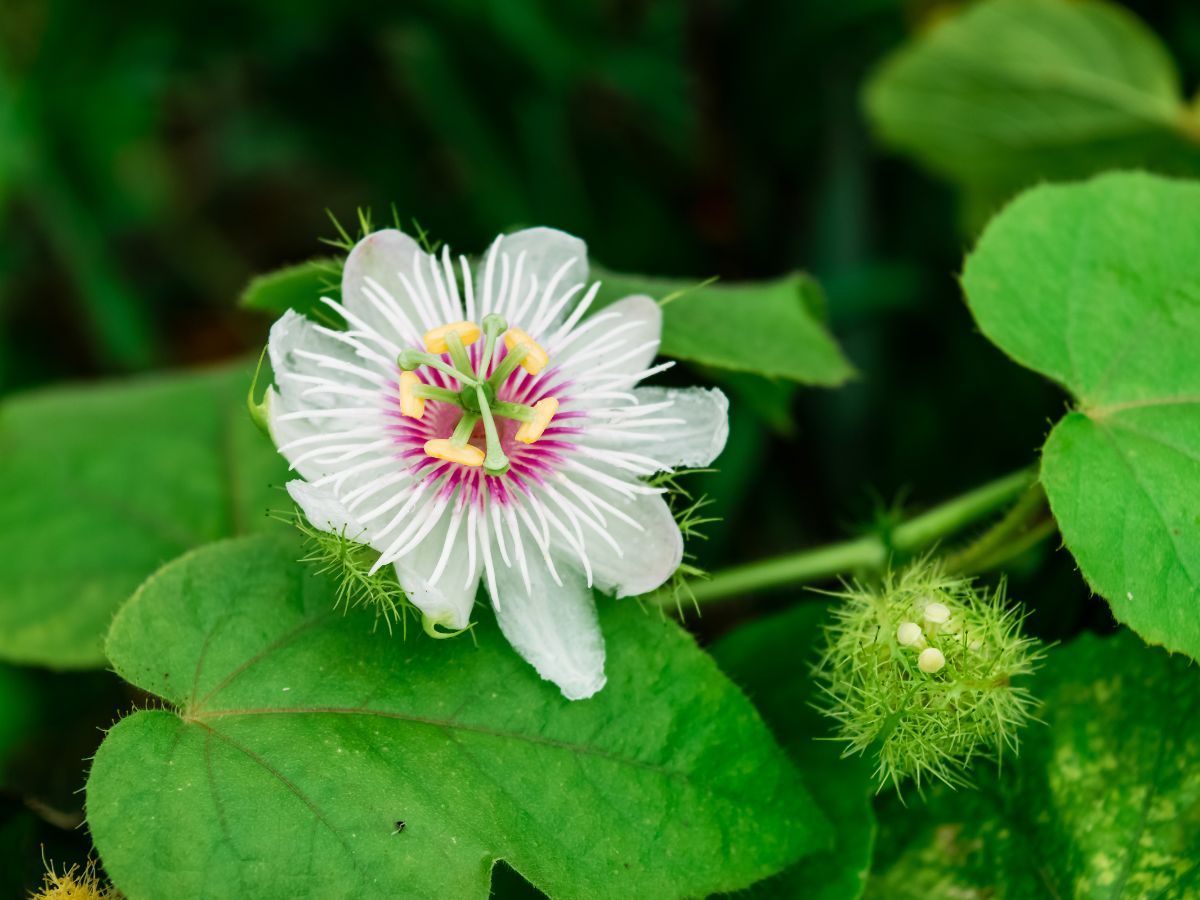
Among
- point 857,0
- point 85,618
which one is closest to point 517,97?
point 857,0

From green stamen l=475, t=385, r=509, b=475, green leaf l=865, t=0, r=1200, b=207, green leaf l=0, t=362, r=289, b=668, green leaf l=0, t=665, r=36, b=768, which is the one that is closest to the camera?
green stamen l=475, t=385, r=509, b=475

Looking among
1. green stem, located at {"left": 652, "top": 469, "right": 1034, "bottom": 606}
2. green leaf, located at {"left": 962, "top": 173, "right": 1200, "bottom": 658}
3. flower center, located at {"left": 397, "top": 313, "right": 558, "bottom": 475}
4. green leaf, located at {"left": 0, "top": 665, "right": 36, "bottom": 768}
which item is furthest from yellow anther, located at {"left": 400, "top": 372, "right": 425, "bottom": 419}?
green leaf, located at {"left": 0, "top": 665, "right": 36, "bottom": 768}

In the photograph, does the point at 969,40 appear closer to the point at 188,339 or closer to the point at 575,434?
the point at 575,434

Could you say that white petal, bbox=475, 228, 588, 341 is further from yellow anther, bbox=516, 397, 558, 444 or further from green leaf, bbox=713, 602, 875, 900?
green leaf, bbox=713, 602, 875, 900

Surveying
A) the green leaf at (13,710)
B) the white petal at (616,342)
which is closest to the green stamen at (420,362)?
the white petal at (616,342)

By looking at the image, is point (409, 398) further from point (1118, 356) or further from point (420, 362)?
point (1118, 356)

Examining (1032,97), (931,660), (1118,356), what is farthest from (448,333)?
(1032,97)
